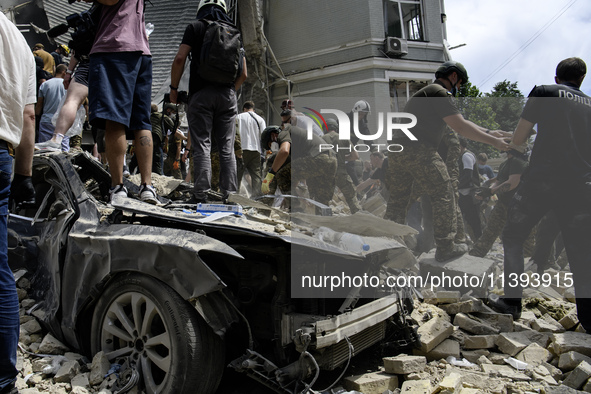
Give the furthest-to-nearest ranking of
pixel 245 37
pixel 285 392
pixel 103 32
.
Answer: pixel 245 37 → pixel 103 32 → pixel 285 392

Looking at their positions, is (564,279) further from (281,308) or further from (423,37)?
(423,37)

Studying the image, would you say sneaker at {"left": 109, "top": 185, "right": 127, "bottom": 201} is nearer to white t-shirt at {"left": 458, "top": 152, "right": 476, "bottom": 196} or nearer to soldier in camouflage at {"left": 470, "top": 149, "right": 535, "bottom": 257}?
soldier in camouflage at {"left": 470, "top": 149, "right": 535, "bottom": 257}

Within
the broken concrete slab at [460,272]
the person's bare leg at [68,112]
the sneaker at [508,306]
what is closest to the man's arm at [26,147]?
the person's bare leg at [68,112]

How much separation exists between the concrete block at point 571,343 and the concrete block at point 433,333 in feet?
2.47

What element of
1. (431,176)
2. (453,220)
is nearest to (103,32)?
(431,176)

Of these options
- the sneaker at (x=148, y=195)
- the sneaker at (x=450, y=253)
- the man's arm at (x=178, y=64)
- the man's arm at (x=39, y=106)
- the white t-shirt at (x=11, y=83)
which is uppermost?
the man's arm at (x=39, y=106)

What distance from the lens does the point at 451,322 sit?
3721 millimetres

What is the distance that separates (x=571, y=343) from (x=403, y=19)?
14592 mm

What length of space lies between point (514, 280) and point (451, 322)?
2.27 ft

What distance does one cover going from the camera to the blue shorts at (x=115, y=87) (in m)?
→ 3.09

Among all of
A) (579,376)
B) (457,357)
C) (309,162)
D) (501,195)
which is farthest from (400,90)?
(579,376)

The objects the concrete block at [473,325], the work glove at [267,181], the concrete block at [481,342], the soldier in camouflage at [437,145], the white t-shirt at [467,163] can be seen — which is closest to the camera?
the concrete block at [481,342]

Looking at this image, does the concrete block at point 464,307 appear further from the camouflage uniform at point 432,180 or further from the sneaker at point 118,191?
the sneaker at point 118,191

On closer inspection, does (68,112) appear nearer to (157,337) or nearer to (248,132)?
(157,337)
